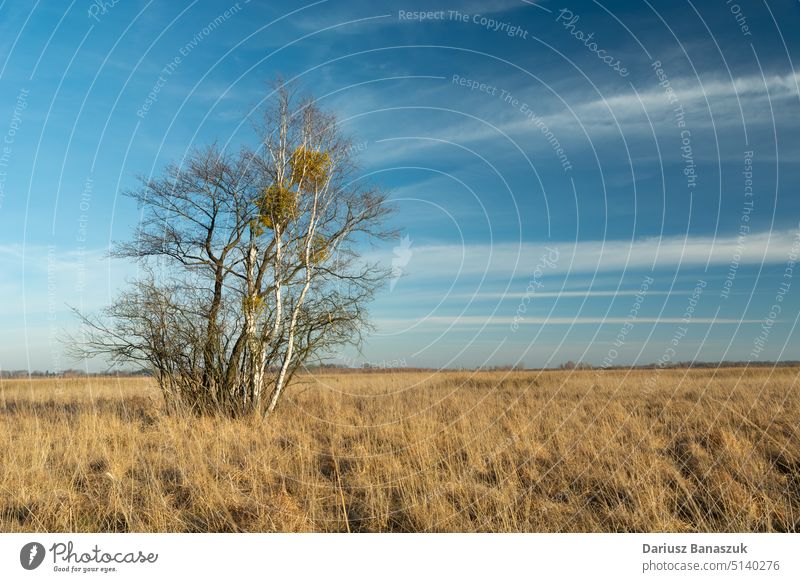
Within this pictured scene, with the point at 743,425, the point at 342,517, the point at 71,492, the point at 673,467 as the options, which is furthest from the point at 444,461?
the point at 743,425

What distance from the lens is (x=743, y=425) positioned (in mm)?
11125

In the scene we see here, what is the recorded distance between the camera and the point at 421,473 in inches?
330

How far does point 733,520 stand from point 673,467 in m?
1.89

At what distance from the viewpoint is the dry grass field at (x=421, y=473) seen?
679 cm

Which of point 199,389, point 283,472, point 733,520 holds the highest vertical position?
point 199,389
